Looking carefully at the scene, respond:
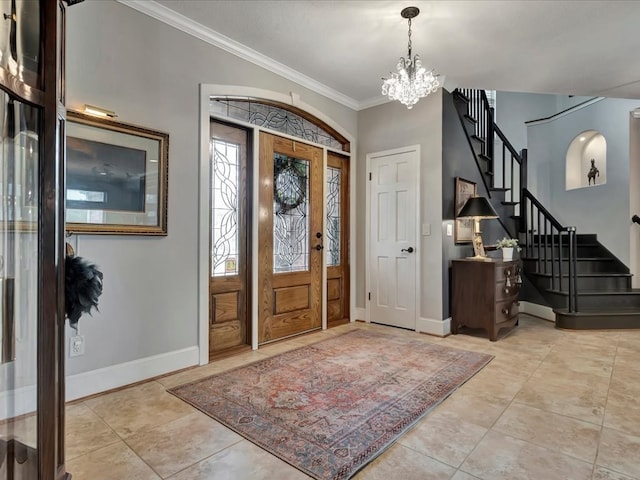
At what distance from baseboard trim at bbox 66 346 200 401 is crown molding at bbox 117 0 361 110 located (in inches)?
101

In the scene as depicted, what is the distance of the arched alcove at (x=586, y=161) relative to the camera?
5.53 metres

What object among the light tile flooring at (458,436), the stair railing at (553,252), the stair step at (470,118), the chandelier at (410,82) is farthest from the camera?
the stair step at (470,118)

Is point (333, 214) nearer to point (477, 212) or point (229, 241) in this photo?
point (229, 241)

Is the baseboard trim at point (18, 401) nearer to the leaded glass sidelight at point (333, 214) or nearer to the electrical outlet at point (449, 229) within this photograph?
the leaded glass sidelight at point (333, 214)

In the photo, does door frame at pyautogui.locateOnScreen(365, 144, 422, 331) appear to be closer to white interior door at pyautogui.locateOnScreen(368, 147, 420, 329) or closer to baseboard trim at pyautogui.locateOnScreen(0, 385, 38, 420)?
white interior door at pyautogui.locateOnScreen(368, 147, 420, 329)

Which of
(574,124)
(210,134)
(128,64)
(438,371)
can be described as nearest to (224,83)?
(210,134)

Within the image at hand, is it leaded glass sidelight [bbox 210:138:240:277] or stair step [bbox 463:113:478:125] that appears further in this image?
stair step [bbox 463:113:478:125]

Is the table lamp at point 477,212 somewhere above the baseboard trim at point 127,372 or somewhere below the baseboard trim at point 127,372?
above

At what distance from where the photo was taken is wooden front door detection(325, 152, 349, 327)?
426 cm

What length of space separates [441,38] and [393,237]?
2112mm

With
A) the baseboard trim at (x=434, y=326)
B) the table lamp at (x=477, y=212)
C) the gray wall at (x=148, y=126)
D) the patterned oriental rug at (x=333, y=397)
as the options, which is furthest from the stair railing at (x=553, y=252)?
the gray wall at (x=148, y=126)

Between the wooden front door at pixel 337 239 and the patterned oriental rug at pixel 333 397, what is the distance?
99 cm

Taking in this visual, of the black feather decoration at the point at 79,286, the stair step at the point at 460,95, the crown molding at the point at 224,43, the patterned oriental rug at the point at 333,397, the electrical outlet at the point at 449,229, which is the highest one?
the stair step at the point at 460,95

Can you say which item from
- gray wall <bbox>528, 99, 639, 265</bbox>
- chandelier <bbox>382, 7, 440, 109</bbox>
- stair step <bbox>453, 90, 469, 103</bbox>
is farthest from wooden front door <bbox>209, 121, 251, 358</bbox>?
gray wall <bbox>528, 99, 639, 265</bbox>
